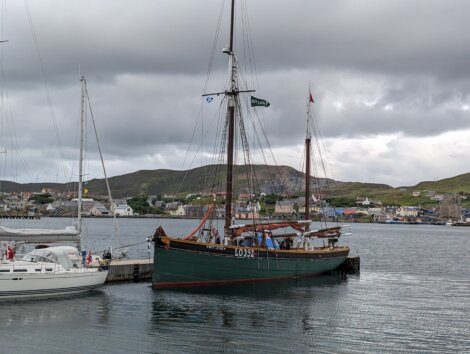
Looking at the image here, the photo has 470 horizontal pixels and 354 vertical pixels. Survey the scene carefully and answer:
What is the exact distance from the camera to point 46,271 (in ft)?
138

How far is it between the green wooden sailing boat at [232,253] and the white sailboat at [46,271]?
5709mm

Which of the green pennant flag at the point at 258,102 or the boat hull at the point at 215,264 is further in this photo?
the green pennant flag at the point at 258,102

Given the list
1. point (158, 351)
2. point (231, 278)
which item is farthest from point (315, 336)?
point (231, 278)

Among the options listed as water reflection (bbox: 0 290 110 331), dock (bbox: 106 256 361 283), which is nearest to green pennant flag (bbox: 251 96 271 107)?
dock (bbox: 106 256 361 283)

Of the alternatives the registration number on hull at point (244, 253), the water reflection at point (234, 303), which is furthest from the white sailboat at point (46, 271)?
the registration number on hull at point (244, 253)

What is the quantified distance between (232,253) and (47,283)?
16.3 metres

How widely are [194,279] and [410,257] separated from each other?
195ft

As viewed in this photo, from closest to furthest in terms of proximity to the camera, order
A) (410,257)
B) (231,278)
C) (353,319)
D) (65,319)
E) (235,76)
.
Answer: (65,319) → (353,319) → (231,278) → (235,76) → (410,257)

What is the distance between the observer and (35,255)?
43.2 meters

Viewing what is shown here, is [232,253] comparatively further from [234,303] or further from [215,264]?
[234,303]

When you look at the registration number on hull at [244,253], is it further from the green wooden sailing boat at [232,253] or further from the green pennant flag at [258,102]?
the green pennant flag at [258,102]

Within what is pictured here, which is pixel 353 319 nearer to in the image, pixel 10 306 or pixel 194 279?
pixel 194 279

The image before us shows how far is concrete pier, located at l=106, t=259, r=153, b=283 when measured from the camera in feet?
174

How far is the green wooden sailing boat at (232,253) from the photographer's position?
159 feet
